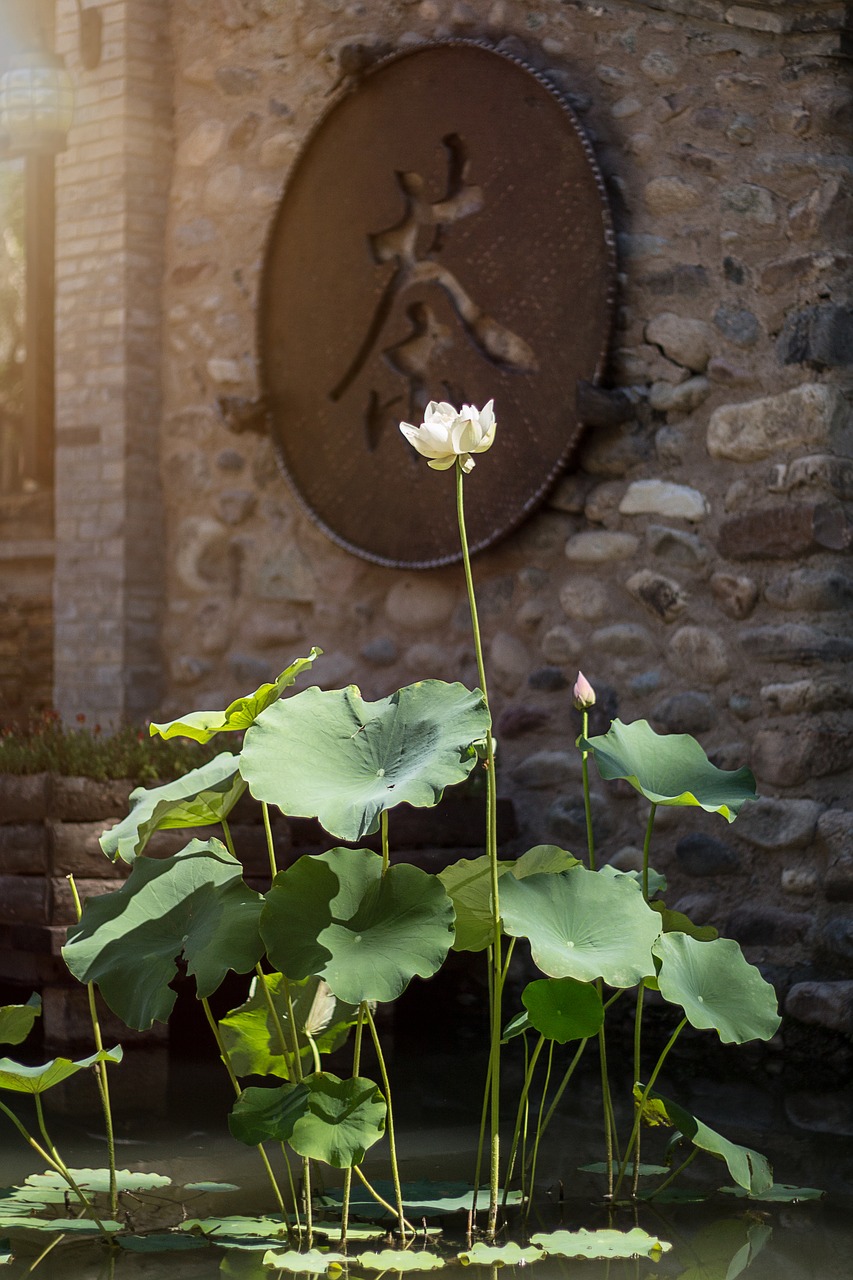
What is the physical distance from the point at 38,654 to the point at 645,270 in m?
3.18

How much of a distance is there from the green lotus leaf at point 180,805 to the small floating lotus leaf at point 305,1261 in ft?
2.06

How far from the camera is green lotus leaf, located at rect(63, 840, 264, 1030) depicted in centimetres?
209

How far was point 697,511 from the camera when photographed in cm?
403

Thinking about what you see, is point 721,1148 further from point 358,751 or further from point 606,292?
point 606,292

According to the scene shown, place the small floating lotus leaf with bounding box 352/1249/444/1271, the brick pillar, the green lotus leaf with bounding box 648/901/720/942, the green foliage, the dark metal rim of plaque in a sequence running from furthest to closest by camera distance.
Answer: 1. the brick pillar
2. the dark metal rim of plaque
3. the green foliage
4. the green lotus leaf with bounding box 648/901/720/942
5. the small floating lotus leaf with bounding box 352/1249/444/1271

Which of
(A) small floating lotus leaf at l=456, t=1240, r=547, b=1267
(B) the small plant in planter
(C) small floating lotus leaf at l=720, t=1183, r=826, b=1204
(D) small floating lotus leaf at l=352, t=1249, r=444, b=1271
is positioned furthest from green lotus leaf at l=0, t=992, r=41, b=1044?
(C) small floating lotus leaf at l=720, t=1183, r=826, b=1204

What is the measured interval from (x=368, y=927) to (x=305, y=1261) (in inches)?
19.8

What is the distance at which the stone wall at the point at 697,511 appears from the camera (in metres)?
3.79

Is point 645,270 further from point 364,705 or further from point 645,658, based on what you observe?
point 364,705

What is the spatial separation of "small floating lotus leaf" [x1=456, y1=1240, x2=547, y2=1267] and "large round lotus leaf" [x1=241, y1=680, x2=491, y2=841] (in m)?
0.66

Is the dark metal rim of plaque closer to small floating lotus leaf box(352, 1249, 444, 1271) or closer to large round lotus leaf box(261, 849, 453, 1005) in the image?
large round lotus leaf box(261, 849, 453, 1005)

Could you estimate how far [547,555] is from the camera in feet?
14.4

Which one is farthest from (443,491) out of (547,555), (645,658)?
(645,658)

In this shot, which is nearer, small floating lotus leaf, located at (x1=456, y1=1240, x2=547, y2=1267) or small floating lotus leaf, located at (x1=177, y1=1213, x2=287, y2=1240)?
small floating lotus leaf, located at (x1=456, y1=1240, x2=547, y2=1267)
